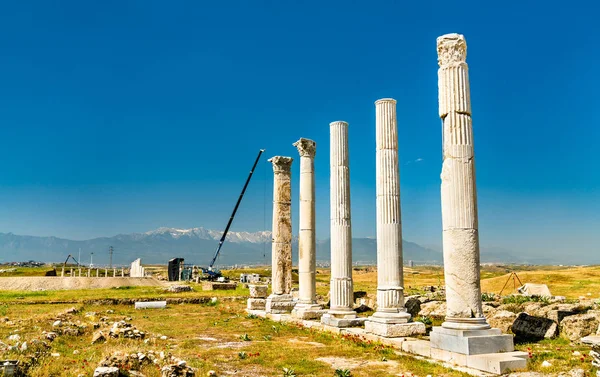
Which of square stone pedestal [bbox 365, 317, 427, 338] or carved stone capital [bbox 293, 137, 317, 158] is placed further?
carved stone capital [bbox 293, 137, 317, 158]

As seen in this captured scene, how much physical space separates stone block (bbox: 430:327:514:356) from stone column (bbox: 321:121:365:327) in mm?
6721

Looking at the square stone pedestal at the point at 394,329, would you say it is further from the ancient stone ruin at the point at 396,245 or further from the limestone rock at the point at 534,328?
the limestone rock at the point at 534,328

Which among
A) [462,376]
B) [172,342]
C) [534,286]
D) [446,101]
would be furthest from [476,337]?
[534,286]

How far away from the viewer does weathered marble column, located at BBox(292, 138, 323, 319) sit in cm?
2242

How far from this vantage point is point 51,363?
11.5 metres

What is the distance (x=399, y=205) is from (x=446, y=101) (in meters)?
5.23

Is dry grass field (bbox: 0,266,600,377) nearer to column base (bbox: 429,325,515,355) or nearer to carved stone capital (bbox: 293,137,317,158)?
column base (bbox: 429,325,515,355)

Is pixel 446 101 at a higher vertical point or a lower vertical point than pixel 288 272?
higher

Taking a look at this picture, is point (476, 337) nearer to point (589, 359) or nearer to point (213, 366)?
point (589, 359)

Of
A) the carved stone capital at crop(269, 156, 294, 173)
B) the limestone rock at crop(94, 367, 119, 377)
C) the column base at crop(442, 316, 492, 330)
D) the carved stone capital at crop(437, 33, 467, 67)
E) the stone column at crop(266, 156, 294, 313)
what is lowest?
the limestone rock at crop(94, 367, 119, 377)

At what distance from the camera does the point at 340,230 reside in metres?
19.9

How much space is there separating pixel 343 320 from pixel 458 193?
7.41 metres

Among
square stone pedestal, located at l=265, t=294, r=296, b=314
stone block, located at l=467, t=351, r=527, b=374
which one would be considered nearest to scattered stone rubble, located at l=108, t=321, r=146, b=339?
square stone pedestal, located at l=265, t=294, r=296, b=314

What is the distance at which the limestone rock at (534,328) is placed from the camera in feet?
47.9
